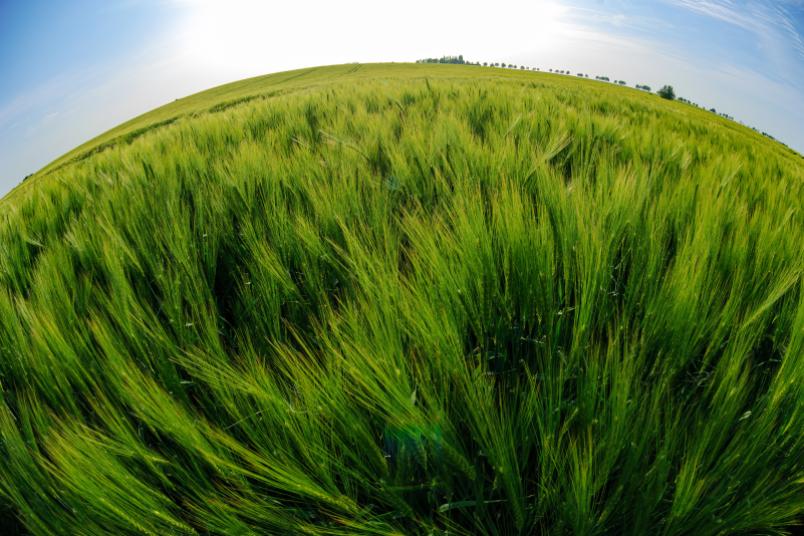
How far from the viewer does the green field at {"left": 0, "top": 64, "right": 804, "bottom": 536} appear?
350 mm

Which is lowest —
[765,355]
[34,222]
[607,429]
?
[765,355]

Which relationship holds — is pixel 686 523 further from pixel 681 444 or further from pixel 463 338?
pixel 463 338

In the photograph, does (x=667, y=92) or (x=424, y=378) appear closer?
(x=424, y=378)

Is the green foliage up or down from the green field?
down

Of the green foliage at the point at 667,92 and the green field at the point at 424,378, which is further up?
the green field at the point at 424,378

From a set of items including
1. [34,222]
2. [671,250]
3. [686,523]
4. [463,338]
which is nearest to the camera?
[686,523]

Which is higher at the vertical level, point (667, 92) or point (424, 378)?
point (424, 378)

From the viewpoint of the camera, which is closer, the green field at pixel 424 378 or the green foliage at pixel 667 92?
the green field at pixel 424 378

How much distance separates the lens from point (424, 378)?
0.41m

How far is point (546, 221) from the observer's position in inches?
22.1

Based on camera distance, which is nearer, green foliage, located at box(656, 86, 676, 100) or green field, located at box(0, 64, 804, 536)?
green field, located at box(0, 64, 804, 536)

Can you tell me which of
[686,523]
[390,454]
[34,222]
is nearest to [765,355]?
[686,523]

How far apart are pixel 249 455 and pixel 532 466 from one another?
0.31 m

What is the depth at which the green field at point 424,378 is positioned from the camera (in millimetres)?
350
